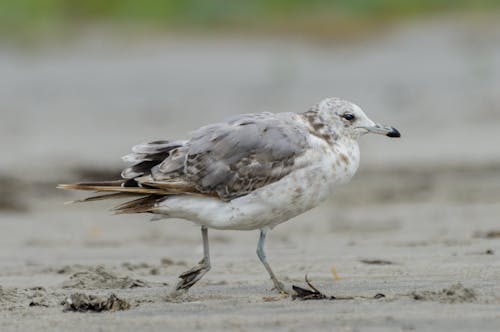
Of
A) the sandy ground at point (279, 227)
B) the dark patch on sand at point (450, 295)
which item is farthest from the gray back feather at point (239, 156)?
the dark patch on sand at point (450, 295)

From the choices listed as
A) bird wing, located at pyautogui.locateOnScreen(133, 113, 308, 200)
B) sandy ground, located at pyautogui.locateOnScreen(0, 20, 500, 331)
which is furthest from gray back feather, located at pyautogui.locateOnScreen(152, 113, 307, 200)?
sandy ground, located at pyautogui.locateOnScreen(0, 20, 500, 331)

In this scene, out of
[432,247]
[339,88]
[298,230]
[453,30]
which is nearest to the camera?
[432,247]

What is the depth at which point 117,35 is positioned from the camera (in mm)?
19875

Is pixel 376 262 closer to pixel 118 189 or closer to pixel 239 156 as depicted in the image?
pixel 239 156

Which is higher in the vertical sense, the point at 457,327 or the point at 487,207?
the point at 487,207

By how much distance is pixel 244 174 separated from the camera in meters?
7.01

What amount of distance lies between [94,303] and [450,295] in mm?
1676

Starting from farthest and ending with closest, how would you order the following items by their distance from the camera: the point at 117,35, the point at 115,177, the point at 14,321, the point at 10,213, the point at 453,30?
the point at 117,35, the point at 453,30, the point at 115,177, the point at 10,213, the point at 14,321

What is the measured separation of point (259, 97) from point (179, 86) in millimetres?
1259

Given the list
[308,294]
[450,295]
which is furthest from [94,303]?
[450,295]

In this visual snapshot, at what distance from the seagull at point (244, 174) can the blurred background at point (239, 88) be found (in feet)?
8.55

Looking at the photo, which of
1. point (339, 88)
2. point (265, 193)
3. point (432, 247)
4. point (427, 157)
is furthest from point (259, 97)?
point (265, 193)

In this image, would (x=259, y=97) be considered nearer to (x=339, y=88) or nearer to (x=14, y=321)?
(x=339, y=88)

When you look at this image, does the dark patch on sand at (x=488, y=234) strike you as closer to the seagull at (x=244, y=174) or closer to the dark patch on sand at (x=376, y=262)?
the dark patch on sand at (x=376, y=262)
